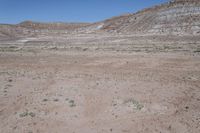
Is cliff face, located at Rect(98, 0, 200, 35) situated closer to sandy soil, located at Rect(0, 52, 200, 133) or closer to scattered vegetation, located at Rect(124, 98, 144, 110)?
sandy soil, located at Rect(0, 52, 200, 133)

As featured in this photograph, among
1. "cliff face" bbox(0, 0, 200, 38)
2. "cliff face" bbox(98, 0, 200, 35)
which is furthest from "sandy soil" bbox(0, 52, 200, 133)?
"cliff face" bbox(98, 0, 200, 35)

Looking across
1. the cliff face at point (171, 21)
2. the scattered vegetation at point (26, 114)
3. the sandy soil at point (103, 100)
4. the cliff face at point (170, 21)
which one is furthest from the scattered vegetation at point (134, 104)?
the cliff face at point (171, 21)

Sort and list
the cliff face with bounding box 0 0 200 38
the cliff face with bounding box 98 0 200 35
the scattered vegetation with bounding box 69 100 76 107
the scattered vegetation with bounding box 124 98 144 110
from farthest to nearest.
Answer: the cliff face with bounding box 98 0 200 35 → the cliff face with bounding box 0 0 200 38 → the scattered vegetation with bounding box 69 100 76 107 → the scattered vegetation with bounding box 124 98 144 110

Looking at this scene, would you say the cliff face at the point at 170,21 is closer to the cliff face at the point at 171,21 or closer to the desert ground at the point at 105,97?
the cliff face at the point at 171,21

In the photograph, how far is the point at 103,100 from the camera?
33.9 ft

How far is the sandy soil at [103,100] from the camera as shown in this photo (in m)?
7.93

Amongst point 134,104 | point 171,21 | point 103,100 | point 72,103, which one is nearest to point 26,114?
point 72,103

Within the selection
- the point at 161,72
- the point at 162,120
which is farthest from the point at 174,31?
the point at 162,120

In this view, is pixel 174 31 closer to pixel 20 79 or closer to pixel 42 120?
pixel 20 79

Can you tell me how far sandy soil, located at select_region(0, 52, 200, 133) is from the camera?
26.0 feet

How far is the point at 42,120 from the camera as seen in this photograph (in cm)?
841

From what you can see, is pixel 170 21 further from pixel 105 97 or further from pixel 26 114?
pixel 26 114

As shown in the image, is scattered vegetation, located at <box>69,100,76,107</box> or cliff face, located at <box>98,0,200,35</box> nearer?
scattered vegetation, located at <box>69,100,76,107</box>

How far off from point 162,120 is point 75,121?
2.90 meters
